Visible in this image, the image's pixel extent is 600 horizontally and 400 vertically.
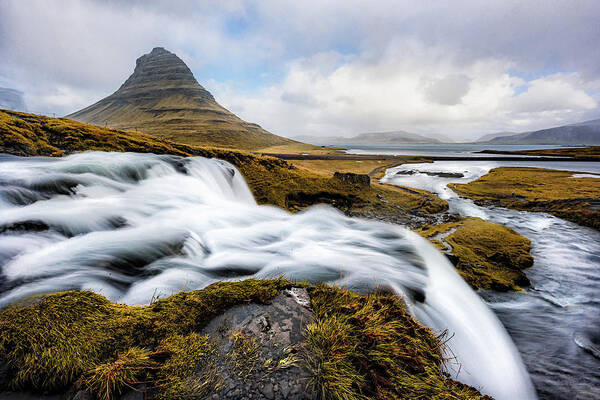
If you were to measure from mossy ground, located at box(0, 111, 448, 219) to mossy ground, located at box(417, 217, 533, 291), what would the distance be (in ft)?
11.7

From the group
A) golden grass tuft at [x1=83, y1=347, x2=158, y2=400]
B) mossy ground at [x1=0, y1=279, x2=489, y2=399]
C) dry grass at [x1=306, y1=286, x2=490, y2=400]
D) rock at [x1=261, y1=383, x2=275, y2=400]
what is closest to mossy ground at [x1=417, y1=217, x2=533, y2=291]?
dry grass at [x1=306, y1=286, x2=490, y2=400]

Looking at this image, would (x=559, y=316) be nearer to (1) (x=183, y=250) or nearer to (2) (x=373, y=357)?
(2) (x=373, y=357)

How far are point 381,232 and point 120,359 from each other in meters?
8.47

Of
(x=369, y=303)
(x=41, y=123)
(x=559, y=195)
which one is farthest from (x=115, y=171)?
(x=559, y=195)

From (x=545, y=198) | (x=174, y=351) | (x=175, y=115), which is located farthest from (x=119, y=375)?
(x=175, y=115)

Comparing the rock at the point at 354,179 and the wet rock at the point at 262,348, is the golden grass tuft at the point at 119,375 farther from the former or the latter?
the rock at the point at 354,179

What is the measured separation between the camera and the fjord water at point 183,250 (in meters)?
4.02

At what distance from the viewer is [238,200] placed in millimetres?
12000

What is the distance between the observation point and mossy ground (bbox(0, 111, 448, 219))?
32.4 ft

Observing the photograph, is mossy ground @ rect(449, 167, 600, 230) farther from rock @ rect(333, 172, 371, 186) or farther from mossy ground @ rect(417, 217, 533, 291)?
rock @ rect(333, 172, 371, 186)

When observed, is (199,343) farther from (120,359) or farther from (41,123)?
(41,123)

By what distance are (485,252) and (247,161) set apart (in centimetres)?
1333

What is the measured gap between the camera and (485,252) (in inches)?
316

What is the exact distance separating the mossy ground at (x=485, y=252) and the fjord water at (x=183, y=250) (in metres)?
0.93
